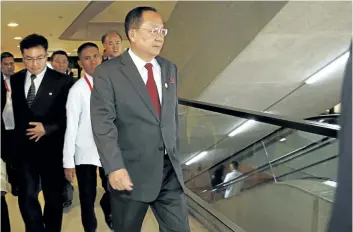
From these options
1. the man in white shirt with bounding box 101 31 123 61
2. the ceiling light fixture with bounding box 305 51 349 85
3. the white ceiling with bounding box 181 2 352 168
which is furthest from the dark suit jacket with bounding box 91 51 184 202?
the ceiling light fixture with bounding box 305 51 349 85

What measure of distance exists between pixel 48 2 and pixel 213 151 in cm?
569

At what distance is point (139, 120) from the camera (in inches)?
92.0

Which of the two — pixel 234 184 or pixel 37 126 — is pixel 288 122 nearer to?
pixel 37 126

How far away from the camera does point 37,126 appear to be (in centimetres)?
326

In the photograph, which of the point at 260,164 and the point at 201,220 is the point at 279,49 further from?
the point at 201,220

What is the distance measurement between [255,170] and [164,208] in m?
2.10

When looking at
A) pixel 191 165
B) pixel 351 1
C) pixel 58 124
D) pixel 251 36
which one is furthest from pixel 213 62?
pixel 58 124

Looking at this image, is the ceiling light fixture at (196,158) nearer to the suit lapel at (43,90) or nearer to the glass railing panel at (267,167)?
the glass railing panel at (267,167)

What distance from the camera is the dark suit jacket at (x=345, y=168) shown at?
0.99 meters

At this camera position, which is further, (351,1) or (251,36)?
(251,36)

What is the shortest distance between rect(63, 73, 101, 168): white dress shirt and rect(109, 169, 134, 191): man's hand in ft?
3.45

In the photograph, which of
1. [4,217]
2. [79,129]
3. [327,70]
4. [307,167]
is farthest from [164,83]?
[327,70]

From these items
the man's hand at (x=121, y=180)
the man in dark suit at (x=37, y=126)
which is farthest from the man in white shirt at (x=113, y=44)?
the man's hand at (x=121, y=180)

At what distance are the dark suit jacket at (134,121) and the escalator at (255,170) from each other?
0.76 meters
